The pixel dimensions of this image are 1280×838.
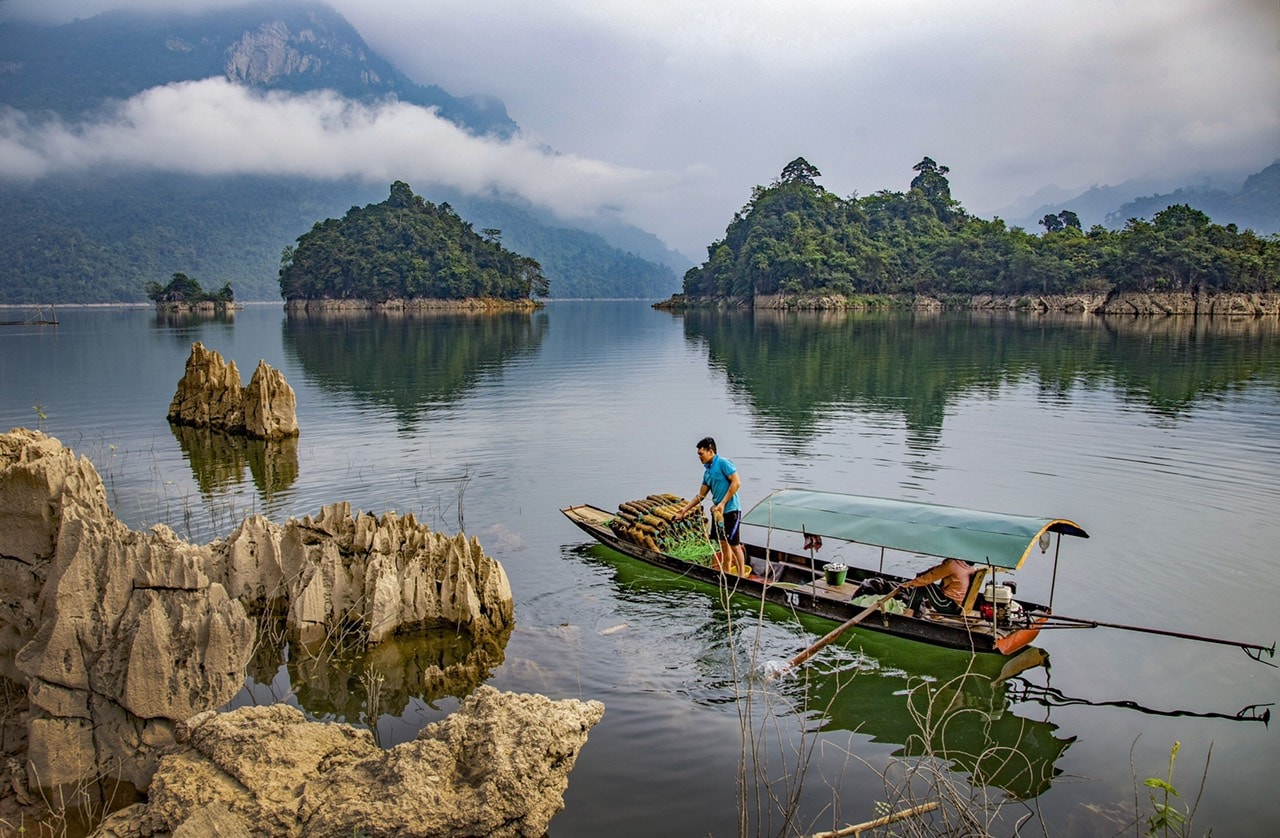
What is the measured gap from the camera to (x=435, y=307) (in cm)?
15062

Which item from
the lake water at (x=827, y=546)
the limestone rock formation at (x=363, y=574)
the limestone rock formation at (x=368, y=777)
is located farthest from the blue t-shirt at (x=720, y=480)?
the limestone rock formation at (x=368, y=777)

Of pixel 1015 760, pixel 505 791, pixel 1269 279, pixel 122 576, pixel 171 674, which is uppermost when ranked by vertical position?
pixel 1269 279

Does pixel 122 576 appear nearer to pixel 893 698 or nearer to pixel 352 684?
pixel 352 684

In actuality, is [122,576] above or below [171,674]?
above

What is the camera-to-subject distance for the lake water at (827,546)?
9.61 metres

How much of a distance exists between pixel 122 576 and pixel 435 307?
14709 centimetres

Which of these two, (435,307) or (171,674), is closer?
(171,674)

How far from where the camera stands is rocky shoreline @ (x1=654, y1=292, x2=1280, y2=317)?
93.4 m

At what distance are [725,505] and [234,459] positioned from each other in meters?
17.6

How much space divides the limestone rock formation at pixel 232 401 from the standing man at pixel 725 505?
61.6 ft

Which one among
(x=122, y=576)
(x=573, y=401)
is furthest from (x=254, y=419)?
(x=122, y=576)

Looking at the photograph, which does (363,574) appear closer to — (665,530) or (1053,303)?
(665,530)

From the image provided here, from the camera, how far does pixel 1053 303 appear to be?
11469 cm

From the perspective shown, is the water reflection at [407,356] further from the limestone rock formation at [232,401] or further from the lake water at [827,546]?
the limestone rock formation at [232,401]
